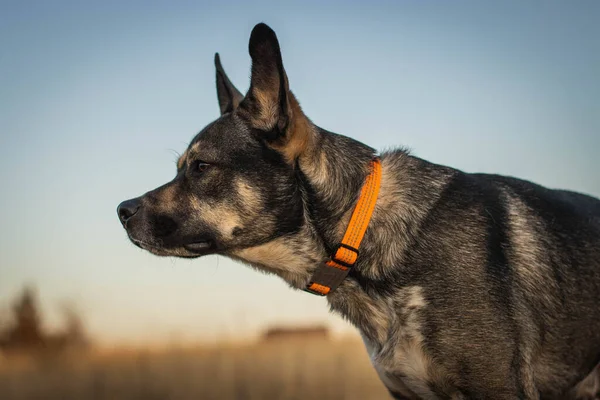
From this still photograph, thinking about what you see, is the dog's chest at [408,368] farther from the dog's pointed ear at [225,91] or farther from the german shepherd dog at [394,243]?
the dog's pointed ear at [225,91]

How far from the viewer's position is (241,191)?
4.87 meters

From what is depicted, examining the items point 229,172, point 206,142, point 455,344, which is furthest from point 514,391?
point 206,142

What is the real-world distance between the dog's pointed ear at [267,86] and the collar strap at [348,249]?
754 mm

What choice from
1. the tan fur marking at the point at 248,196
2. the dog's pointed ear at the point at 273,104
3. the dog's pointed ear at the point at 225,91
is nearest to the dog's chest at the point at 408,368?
the tan fur marking at the point at 248,196

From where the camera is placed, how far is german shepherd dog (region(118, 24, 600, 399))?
4.65m

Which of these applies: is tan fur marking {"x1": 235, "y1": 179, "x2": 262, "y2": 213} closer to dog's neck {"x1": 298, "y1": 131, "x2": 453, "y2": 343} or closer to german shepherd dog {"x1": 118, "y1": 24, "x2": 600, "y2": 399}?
german shepherd dog {"x1": 118, "y1": 24, "x2": 600, "y2": 399}

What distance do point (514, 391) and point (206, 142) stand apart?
9.17 ft

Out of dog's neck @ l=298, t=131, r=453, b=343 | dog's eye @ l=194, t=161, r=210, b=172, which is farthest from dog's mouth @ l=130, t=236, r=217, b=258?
dog's neck @ l=298, t=131, r=453, b=343

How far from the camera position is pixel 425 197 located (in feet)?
16.4

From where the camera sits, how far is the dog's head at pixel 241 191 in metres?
4.87

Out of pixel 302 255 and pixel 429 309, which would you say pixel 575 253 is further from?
pixel 302 255

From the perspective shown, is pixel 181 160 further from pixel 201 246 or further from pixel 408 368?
pixel 408 368

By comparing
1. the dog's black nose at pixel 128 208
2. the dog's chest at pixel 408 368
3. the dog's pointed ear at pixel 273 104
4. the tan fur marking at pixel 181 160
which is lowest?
the dog's chest at pixel 408 368

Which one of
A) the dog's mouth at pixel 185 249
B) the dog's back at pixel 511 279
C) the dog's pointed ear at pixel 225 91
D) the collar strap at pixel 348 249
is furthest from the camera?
the dog's pointed ear at pixel 225 91
